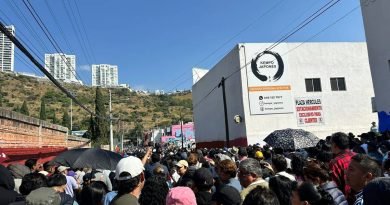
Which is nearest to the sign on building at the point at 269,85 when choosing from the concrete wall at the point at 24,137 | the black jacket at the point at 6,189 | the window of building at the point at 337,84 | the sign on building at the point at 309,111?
the sign on building at the point at 309,111

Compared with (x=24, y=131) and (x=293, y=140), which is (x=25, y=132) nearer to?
(x=24, y=131)

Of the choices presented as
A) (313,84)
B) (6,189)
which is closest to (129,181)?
(6,189)

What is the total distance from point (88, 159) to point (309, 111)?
2155cm

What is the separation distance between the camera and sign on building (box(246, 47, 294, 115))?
25.7 metres

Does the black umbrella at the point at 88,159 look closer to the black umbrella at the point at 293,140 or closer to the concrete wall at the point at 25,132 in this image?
the concrete wall at the point at 25,132

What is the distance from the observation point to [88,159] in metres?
8.52

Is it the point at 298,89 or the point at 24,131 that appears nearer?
the point at 24,131

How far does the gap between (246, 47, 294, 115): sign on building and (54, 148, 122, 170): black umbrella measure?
1803 centimetres

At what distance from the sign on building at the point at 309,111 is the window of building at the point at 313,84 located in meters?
0.72

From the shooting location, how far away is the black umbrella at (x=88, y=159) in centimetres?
834

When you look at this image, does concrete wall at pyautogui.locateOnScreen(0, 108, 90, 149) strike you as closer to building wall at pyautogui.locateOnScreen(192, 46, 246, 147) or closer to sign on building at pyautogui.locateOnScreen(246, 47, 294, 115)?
building wall at pyautogui.locateOnScreen(192, 46, 246, 147)

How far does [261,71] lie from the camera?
2595 cm

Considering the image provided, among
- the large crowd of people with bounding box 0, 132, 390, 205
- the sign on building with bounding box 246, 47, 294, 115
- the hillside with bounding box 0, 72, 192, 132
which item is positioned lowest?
the large crowd of people with bounding box 0, 132, 390, 205

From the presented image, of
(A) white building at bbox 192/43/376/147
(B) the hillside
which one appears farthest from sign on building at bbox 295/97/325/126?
(B) the hillside
